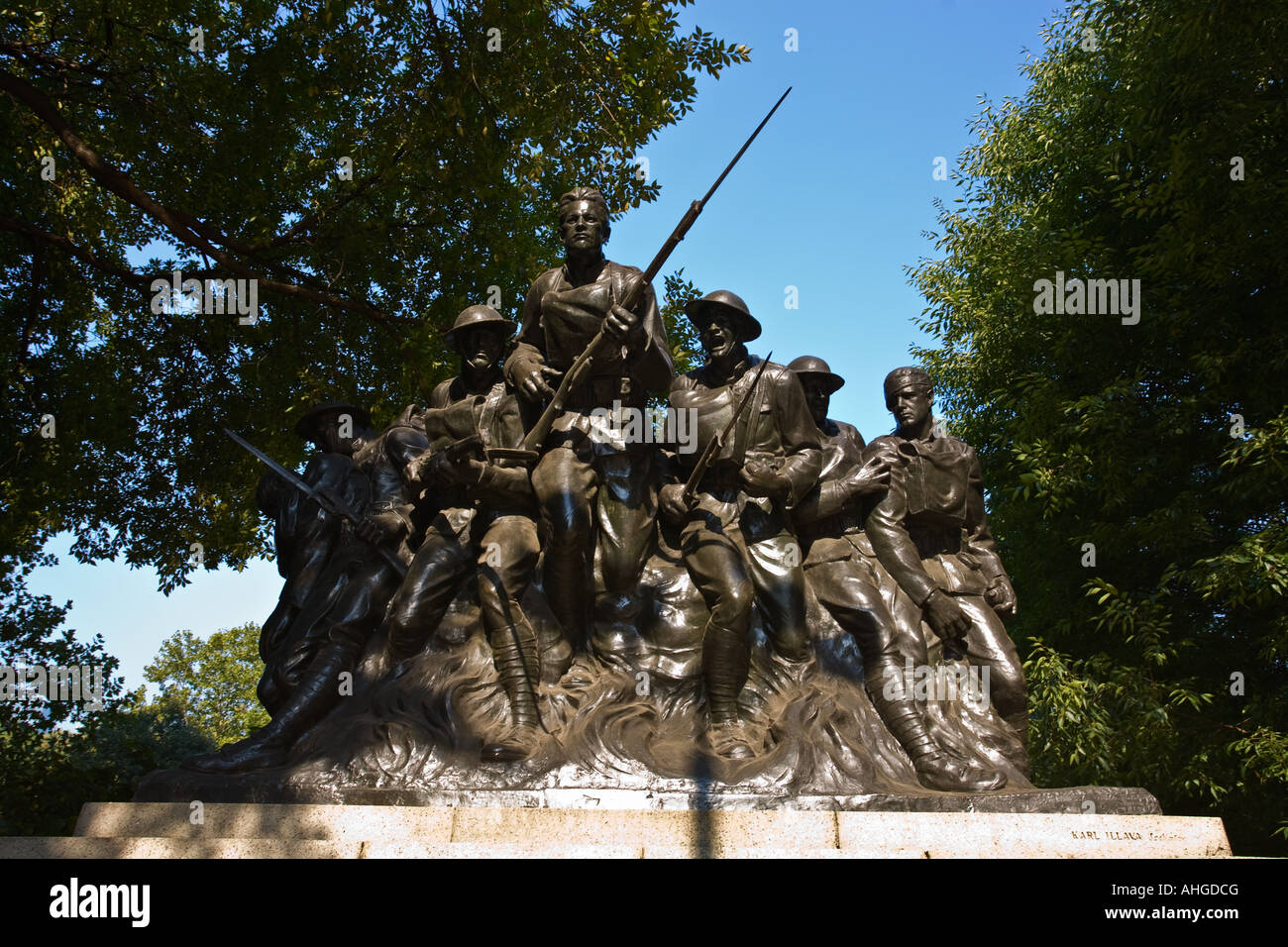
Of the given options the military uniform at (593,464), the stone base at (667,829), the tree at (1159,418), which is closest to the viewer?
the stone base at (667,829)

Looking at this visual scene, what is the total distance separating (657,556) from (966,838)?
2.47m

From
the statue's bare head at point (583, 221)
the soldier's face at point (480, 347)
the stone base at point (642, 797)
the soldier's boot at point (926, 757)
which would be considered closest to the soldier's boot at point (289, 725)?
the stone base at point (642, 797)

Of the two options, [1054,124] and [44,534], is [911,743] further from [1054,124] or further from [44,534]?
[44,534]

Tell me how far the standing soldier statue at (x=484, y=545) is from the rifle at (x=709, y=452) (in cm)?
97

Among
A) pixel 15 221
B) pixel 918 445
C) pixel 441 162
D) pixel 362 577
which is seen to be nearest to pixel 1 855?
pixel 362 577

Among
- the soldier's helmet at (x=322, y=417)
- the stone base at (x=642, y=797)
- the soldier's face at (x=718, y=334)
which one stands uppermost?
the soldier's face at (x=718, y=334)

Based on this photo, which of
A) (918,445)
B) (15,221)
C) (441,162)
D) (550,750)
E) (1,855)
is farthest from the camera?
(441,162)

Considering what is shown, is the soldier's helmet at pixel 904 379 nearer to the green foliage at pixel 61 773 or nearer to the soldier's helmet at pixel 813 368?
the soldier's helmet at pixel 813 368

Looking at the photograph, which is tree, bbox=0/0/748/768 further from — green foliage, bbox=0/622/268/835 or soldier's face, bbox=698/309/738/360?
soldier's face, bbox=698/309/738/360

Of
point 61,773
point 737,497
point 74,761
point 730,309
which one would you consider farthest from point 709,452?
point 74,761

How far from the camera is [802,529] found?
275 inches

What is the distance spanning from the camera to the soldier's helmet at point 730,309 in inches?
280

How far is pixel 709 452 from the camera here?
20.8ft

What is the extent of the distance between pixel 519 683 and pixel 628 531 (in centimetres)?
112
